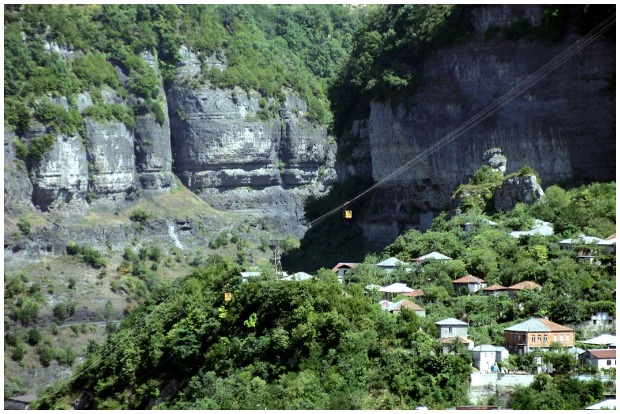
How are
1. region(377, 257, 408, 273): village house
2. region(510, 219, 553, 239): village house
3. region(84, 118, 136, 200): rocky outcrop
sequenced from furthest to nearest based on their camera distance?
region(84, 118, 136, 200): rocky outcrop, region(377, 257, 408, 273): village house, region(510, 219, 553, 239): village house

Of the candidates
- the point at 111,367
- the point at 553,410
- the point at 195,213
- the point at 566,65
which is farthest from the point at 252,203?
the point at 553,410

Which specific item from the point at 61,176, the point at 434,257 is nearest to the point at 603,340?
the point at 434,257

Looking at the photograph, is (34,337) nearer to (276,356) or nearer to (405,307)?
(405,307)

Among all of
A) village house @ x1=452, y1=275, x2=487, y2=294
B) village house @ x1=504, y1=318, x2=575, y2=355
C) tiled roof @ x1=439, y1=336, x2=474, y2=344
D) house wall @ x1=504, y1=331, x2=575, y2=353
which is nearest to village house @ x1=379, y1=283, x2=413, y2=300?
village house @ x1=452, y1=275, x2=487, y2=294

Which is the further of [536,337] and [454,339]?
[454,339]

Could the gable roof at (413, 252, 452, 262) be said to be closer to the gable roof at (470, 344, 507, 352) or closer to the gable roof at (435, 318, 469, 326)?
the gable roof at (435, 318, 469, 326)

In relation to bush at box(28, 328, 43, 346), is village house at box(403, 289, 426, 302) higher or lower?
higher
